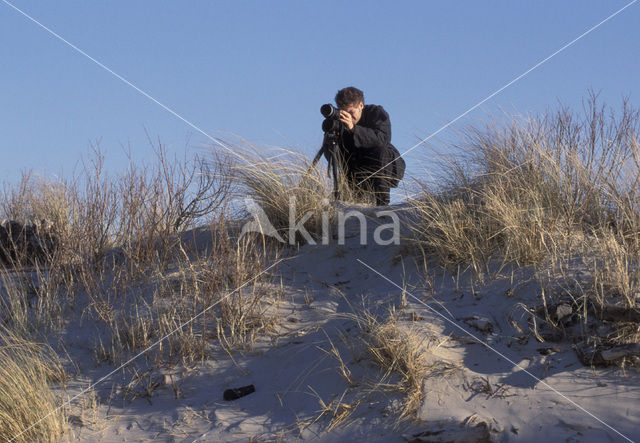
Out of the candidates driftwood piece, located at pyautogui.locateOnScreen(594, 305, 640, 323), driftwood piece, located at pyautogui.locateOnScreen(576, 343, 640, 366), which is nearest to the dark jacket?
driftwood piece, located at pyautogui.locateOnScreen(594, 305, 640, 323)

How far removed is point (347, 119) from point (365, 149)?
509mm

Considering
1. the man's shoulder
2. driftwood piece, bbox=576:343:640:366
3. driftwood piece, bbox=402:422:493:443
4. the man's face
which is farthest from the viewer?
the man's shoulder

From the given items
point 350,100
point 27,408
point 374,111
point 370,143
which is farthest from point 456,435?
point 374,111

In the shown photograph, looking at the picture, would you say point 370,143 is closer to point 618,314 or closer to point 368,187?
point 368,187

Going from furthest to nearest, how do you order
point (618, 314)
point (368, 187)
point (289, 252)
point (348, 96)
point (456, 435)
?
point (348, 96) → point (368, 187) → point (289, 252) → point (618, 314) → point (456, 435)

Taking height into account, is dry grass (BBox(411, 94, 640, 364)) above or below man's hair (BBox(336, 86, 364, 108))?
below

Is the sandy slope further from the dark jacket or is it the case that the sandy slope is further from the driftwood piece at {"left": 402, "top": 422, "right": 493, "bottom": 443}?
the dark jacket

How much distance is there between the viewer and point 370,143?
21.0 feet

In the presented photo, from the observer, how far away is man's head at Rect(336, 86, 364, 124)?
648cm

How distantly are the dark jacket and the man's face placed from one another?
0.36ft

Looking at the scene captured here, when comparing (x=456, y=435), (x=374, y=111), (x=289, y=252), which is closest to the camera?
(x=456, y=435)

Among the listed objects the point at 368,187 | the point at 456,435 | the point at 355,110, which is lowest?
the point at 456,435

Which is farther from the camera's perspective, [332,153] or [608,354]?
[332,153]

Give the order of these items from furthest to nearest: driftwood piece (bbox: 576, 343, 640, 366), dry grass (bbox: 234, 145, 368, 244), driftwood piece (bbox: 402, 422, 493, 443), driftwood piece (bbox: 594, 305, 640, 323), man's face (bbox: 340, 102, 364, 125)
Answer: man's face (bbox: 340, 102, 364, 125) < dry grass (bbox: 234, 145, 368, 244) < driftwood piece (bbox: 594, 305, 640, 323) < driftwood piece (bbox: 576, 343, 640, 366) < driftwood piece (bbox: 402, 422, 493, 443)
